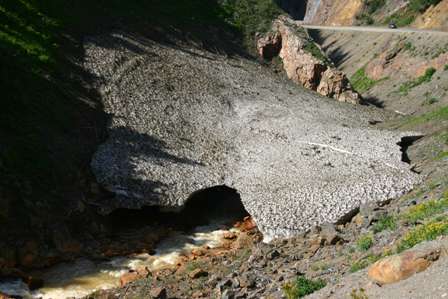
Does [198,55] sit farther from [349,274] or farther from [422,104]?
[349,274]

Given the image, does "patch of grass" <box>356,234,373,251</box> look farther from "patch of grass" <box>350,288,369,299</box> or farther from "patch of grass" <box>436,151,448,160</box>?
"patch of grass" <box>436,151,448,160</box>

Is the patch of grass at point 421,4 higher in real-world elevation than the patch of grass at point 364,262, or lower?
higher

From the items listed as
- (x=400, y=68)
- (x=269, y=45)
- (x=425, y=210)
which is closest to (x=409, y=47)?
(x=400, y=68)

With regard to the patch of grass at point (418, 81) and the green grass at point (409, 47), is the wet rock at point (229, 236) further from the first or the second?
the green grass at point (409, 47)

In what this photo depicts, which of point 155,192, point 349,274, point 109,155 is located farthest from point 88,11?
point 349,274

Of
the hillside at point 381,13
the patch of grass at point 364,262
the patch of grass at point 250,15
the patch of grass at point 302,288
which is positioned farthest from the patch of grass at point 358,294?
the hillside at point 381,13

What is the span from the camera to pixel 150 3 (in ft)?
219

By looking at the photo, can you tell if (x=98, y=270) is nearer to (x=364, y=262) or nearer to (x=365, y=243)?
(x=365, y=243)

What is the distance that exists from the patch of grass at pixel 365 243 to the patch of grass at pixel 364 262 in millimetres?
1997

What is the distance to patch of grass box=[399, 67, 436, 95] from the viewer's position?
59.6 metres

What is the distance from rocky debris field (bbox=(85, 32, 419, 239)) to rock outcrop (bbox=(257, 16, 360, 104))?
11.0 feet

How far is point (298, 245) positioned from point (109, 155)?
15253 mm

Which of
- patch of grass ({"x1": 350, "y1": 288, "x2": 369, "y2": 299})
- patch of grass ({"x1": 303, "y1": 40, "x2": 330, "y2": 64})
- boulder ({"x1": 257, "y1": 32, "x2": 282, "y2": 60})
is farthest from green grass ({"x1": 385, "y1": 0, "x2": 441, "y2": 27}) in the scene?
patch of grass ({"x1": 350, "y1": 288, "x2": 369, "y2": 299})

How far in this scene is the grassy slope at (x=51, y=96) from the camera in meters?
Answer: 30.6
